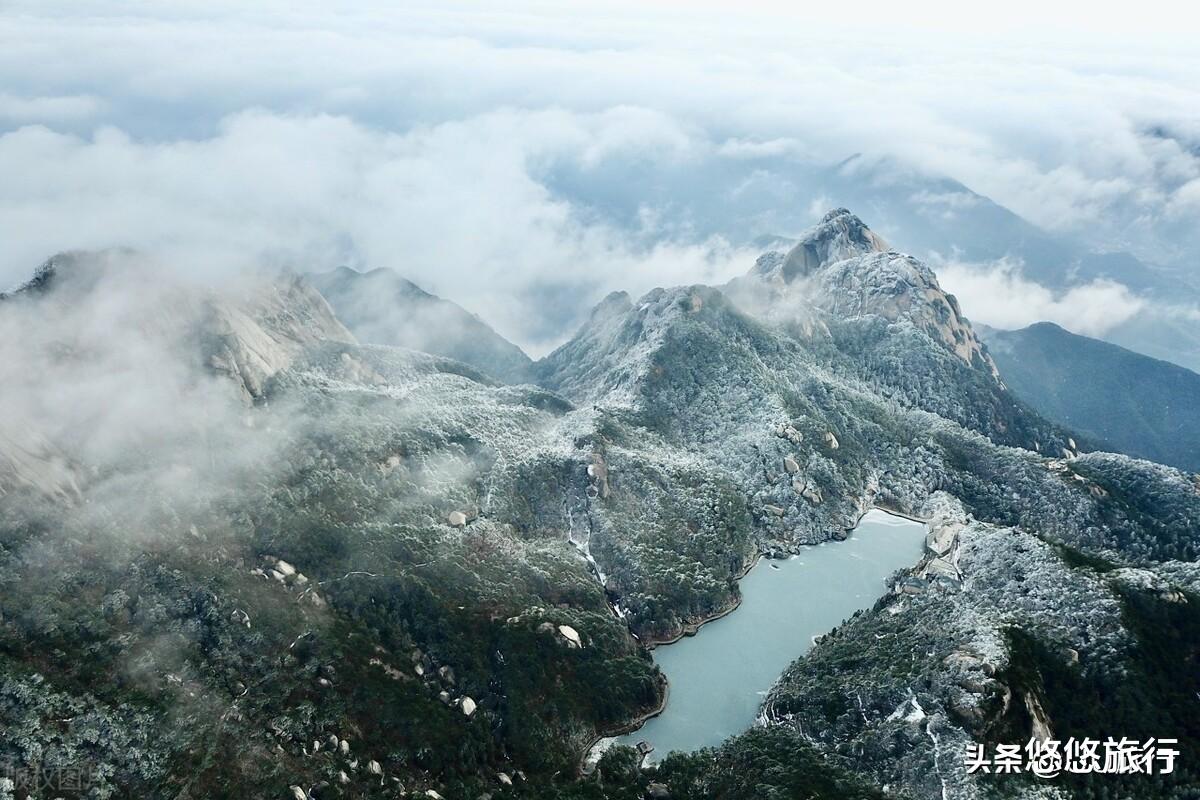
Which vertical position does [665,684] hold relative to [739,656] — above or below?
above

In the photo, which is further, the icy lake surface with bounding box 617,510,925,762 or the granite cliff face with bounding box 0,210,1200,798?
the icy lake surface with bounding box 617,510,925,762

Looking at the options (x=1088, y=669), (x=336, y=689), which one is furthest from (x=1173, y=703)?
(x=336, y=689)

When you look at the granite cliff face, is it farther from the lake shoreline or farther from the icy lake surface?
the icy lake surface

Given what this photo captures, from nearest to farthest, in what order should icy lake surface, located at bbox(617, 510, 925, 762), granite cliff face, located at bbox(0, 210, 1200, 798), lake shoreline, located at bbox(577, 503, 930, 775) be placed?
granite cliff face, located at bbox(0, 210, 1200, 798) → lake shoreline, located at bbox(577, 503, 930, 775) → icy lake surface, located at bbox(617, 510, 925, 762)

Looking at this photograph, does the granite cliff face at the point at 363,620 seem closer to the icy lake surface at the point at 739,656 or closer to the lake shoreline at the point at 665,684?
the lake shoreline at the point at 665,684

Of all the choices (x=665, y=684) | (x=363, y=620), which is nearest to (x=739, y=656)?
(x=665, y=684)

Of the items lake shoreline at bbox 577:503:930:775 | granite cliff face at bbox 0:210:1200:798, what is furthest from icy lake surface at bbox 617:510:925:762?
granite cliff face at bbox 0:210:1200:798

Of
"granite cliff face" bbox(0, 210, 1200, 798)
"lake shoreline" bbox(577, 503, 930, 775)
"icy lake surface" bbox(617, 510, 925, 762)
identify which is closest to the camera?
"granite cliff face" bbox(0, 210, 1200, 798)

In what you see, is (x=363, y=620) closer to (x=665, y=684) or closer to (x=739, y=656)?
(x=665, y=684)

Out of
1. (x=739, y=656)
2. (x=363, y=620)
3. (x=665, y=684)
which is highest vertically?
(x=363, y=620)

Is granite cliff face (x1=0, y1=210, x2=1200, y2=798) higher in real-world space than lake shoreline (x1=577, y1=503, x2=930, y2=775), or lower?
higher
